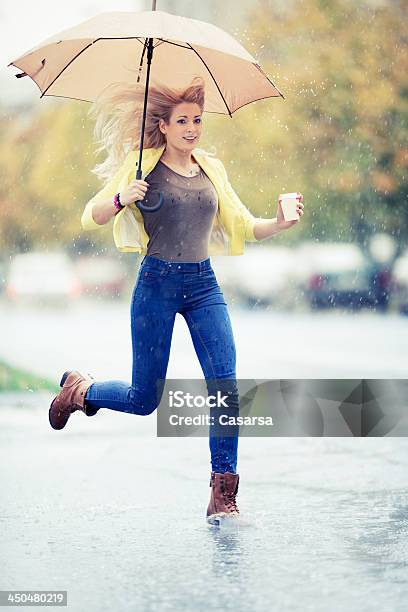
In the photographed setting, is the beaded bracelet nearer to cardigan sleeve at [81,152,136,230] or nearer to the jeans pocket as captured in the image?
cardigan sleeve at [81,152,136,230]

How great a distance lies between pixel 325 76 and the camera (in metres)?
30.8

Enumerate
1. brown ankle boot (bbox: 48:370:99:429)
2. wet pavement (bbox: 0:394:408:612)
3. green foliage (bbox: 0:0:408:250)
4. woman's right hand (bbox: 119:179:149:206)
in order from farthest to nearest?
green foliage (bbox: 0:0:408:250) → brown ankle boot (bbox: 48:370:99:429) → woman's right hand (bbox: 119:179:149:206) → wet pavement (bbox: 0:394:408:612)

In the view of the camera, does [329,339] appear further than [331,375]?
Yes

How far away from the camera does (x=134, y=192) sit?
6.77m

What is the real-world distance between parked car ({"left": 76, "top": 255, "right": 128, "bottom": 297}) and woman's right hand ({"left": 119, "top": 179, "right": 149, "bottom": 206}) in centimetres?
3426

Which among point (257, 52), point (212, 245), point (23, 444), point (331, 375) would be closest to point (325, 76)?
point (257, 52)

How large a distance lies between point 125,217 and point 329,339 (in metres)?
18.4

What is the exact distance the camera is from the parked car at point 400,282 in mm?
33219

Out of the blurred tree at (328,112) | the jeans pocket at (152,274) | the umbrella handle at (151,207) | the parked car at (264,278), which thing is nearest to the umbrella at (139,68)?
the umbrella handle at (151,207)

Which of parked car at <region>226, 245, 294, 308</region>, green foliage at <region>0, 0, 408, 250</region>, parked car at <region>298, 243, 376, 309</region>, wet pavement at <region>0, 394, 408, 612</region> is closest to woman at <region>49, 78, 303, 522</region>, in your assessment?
wet pavement at <region>0, 394, 408, 612</region>

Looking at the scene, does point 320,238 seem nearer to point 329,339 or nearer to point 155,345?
point 329,339

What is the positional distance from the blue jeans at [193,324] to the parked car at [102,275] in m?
34.0

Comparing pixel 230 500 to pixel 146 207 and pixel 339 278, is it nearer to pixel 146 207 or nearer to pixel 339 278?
pixel 146 207

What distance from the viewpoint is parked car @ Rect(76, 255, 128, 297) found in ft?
140
